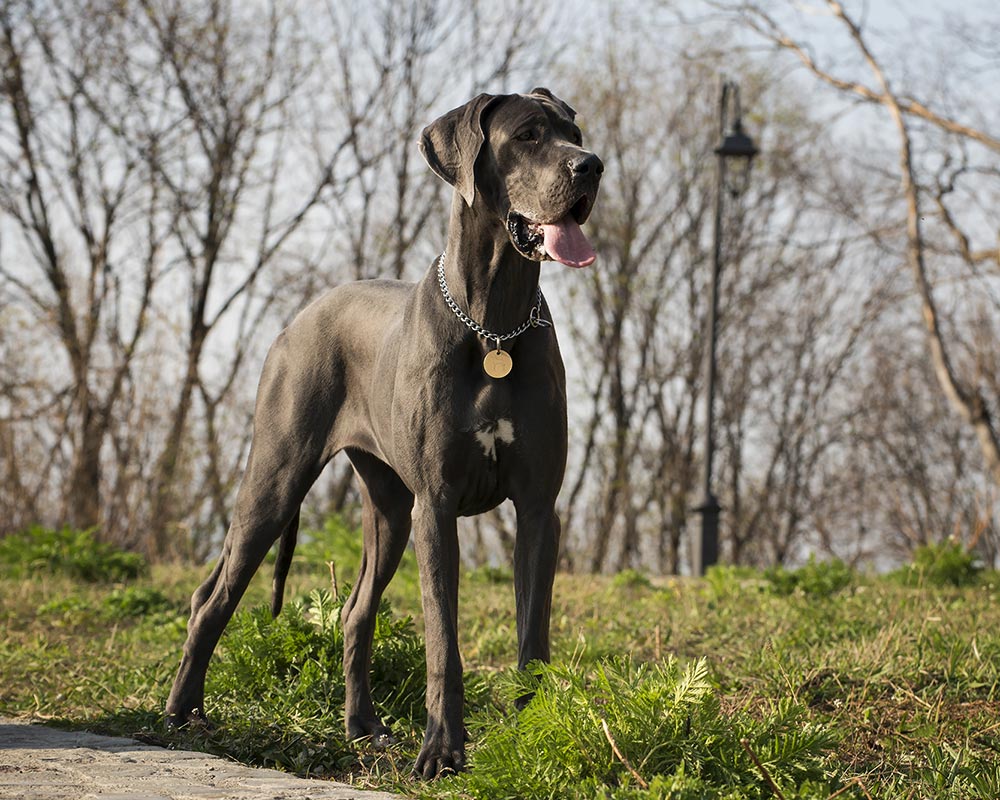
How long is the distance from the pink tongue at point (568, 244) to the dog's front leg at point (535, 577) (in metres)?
0.80

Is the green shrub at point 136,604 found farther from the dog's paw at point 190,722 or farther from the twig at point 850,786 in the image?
the twig at point 850,786

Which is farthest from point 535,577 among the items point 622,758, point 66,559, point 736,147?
point 736,147

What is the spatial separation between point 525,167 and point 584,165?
0.76 feet

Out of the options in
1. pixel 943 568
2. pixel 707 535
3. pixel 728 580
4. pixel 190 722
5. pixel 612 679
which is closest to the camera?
pixel 612 679

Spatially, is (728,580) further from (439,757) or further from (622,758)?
(622,758)

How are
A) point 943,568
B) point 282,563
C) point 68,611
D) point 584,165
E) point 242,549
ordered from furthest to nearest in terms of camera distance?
point 943,568 < point 68,611 < point 282,563 < point 242,549 < point 584,165

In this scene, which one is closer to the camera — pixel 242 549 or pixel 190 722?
pixel 190 722

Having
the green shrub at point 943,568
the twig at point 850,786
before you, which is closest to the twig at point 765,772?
the twig at point 850,786

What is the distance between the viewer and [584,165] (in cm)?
324

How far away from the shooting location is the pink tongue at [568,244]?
3303 millimetres

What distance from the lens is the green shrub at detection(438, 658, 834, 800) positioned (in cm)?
278

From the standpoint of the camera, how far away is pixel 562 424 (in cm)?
358

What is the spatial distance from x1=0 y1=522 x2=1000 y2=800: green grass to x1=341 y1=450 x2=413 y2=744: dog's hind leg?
0.41 feet

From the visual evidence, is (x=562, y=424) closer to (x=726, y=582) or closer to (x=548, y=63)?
(x=726, y=582)
